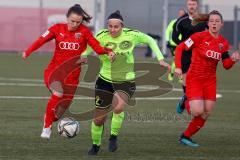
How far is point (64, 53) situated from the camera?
13.3 meters

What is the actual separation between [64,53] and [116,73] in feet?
3.64

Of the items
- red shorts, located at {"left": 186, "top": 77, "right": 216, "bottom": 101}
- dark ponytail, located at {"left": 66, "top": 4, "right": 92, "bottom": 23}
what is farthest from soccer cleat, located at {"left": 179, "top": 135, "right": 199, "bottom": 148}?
dark ponytail, located at {"left": 66, "top": 4, "right": 92, "bottom": 23}

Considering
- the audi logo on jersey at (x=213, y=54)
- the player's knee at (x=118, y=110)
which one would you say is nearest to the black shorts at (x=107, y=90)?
the player's knee at (x=118, y=110)

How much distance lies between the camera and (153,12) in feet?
163

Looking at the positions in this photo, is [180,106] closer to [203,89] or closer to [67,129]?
[203,89]

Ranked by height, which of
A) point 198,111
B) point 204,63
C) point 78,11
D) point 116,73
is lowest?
point 198,111

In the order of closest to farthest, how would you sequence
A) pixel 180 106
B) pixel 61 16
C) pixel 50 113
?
pixel 50 113
pixel 180 106
pixel 61 16

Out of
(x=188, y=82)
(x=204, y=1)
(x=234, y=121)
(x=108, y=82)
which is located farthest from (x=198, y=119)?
(x=204, y=1)

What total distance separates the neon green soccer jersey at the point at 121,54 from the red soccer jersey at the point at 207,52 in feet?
2.05

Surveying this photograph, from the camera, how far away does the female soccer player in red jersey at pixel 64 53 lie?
13086 mm

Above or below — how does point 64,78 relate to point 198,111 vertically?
above

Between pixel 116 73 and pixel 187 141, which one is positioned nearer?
pixel 116 73

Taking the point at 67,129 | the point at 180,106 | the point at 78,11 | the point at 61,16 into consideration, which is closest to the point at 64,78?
the point at 67,129

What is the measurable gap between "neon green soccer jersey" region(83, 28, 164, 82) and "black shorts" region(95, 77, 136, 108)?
7 centimetres
